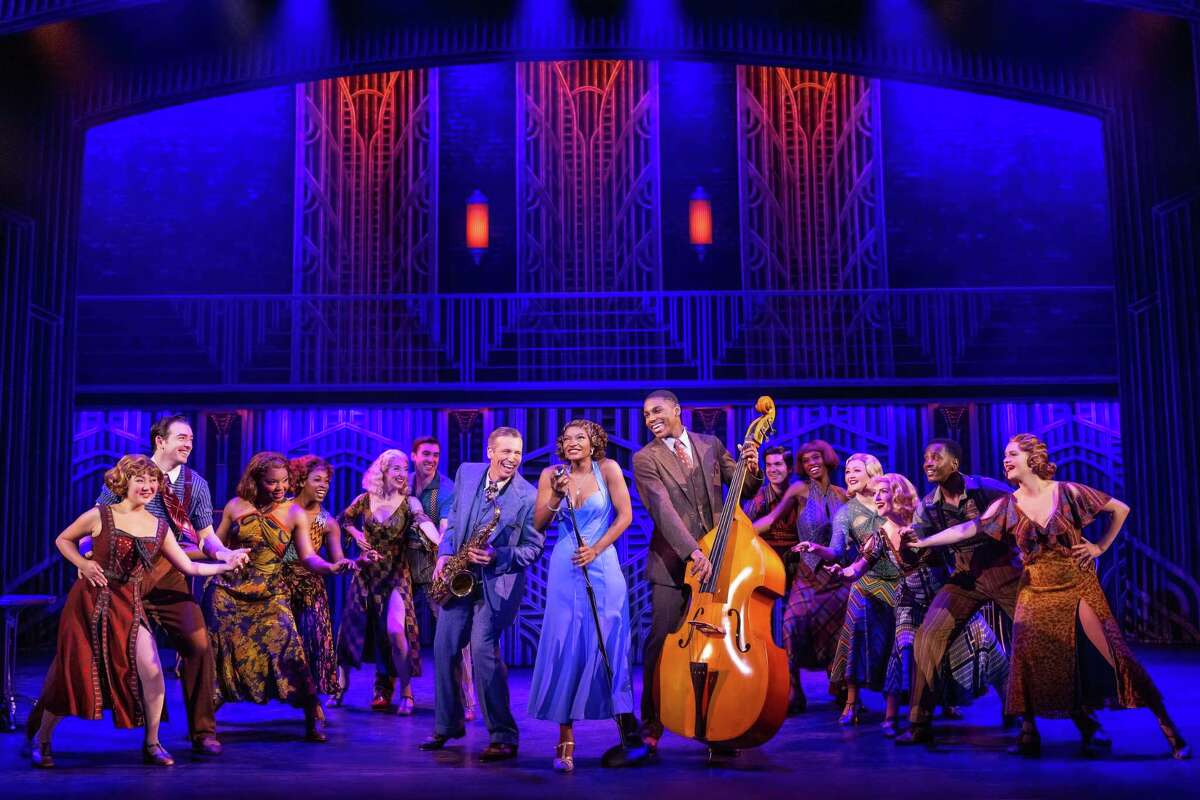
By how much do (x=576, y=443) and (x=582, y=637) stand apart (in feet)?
2.46

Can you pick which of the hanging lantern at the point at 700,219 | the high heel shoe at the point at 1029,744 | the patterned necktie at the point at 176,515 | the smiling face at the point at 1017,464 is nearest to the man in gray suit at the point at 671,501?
the smiling face at the point at 1017,464

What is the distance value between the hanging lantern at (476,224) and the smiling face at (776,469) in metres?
7.02

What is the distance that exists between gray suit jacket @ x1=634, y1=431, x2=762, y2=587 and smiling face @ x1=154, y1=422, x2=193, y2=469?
6.36 ft

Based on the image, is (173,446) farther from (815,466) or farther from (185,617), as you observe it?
(815,466)

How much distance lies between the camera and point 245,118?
13461 mm

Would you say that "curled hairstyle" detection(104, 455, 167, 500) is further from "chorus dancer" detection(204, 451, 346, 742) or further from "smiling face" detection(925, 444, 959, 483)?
"smiling face" detection(925, 444, 959, 483)

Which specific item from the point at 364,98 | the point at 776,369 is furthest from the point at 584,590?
the point at 364,98

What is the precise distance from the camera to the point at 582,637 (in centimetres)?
449

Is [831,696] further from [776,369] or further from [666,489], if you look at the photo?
[776,369]

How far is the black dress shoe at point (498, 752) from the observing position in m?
4.63

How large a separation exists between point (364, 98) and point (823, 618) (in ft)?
29.5

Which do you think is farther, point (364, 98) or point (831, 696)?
point (364, 98)

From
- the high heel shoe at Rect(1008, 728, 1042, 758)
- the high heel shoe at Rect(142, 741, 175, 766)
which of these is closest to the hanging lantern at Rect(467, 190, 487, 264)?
the high heel shoe at Rect(142, 741, 175, 766)

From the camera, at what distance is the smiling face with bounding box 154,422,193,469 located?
4.98 metres
